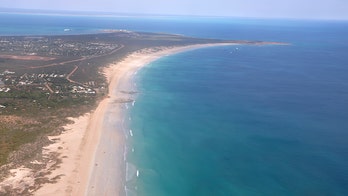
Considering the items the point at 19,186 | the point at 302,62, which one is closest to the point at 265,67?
the point at 302,62

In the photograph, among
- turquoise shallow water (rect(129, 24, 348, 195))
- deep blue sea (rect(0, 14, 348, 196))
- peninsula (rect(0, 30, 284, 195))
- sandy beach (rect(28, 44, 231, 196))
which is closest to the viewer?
sandy beach (rect(28, 44, 231, 196))

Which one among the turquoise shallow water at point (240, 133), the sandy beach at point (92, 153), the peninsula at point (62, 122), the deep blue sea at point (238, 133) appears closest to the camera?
the sandy beach at point (92, 153)

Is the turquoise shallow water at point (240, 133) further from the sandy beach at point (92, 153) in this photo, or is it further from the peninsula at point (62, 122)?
the peninsula at point (62, 122)

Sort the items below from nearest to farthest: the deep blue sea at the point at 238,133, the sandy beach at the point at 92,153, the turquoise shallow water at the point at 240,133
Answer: the sandy beach at the point at 92,153, the deep blue sea at the point at 238,133, the turquoise shallow water at the point at 240,133

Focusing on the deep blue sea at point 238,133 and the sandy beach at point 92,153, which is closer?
the sandy beach at point 92,153

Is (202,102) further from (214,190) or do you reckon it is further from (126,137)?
(214,190)

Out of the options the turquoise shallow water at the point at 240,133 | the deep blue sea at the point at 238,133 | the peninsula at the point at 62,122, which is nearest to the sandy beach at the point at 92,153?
the peninsula at the point at 62,122

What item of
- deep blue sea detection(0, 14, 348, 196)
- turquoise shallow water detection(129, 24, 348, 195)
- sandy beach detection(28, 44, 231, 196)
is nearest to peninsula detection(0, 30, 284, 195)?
sandy beach detection(28, 44, 231, 196)

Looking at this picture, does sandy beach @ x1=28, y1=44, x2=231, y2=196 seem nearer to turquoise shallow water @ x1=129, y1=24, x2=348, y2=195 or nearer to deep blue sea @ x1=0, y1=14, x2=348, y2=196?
deep blue sea @ x1=0, y1=14, x2=348, y2=196
